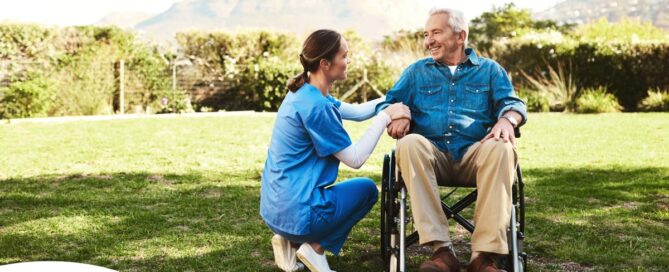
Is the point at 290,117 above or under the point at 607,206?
above

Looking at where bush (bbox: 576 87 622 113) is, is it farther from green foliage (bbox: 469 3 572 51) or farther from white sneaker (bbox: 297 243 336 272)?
green foliage (bbox: 469 3 572 51)

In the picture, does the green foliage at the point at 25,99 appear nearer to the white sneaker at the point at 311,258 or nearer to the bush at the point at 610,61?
the bush at the point at 610,61

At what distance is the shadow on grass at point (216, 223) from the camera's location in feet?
12.7

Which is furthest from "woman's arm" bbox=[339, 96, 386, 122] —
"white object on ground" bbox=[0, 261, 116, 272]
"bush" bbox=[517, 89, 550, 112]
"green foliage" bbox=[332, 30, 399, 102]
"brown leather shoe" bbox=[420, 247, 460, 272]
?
"green foliage" bbox=[332, 30, 399, 102]

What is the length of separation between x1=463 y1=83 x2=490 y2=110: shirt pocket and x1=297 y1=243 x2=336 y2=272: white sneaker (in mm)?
996

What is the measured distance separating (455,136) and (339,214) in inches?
26.2

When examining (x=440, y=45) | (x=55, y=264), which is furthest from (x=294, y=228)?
(x=55, y=264)

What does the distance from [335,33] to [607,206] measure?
8.70 ft

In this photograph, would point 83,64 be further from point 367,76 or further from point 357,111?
point 357,111

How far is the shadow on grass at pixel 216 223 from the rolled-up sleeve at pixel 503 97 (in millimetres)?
755

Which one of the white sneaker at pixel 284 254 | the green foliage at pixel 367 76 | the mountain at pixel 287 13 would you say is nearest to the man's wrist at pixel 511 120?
the white sneaker at pixel 284 254

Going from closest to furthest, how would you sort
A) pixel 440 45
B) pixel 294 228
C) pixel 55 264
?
pixel 55 264 < pixel 294 228 < pixel 440 45

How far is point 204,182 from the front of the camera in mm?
6156

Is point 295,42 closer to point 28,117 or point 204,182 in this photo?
point 28,117
